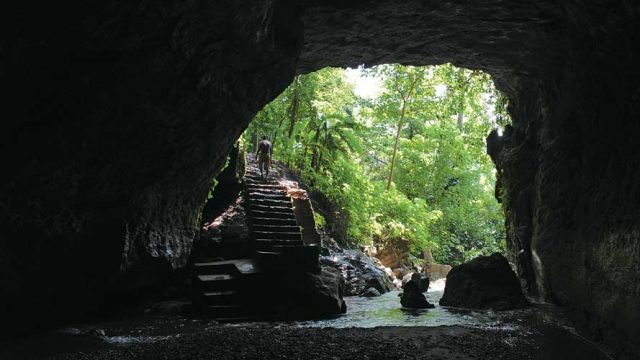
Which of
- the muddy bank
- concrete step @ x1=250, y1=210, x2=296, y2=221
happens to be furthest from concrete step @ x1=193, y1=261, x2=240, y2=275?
the muddy bank

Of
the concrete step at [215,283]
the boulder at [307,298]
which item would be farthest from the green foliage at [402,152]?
the concrete step at [215,283]

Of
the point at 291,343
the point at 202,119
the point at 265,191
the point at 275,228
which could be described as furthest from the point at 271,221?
the point at 291,343

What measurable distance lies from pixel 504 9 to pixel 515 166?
6.41 meters

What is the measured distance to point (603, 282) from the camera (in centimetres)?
757

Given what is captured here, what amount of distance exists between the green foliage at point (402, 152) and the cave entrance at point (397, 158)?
0.07 metres

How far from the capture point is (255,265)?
11.9m

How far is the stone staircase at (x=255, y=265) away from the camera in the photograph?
10.5 m

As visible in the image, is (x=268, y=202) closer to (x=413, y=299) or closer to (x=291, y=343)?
(x=413, y=299)

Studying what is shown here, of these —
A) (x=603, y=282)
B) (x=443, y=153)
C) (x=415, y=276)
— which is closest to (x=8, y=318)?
(x=603, y=282)

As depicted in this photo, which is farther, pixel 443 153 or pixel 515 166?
pixel 443 153

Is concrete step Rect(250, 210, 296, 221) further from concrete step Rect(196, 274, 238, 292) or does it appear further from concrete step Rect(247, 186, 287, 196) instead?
concrete step Rect(196, 274, 238, 292)

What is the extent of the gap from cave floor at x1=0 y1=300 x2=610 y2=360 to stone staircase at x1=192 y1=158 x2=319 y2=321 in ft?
4.02

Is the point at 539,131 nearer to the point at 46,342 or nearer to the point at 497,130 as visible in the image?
the point at 497,130

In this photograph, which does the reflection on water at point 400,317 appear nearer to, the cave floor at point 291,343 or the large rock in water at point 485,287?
the large rock in water at point 485,287
